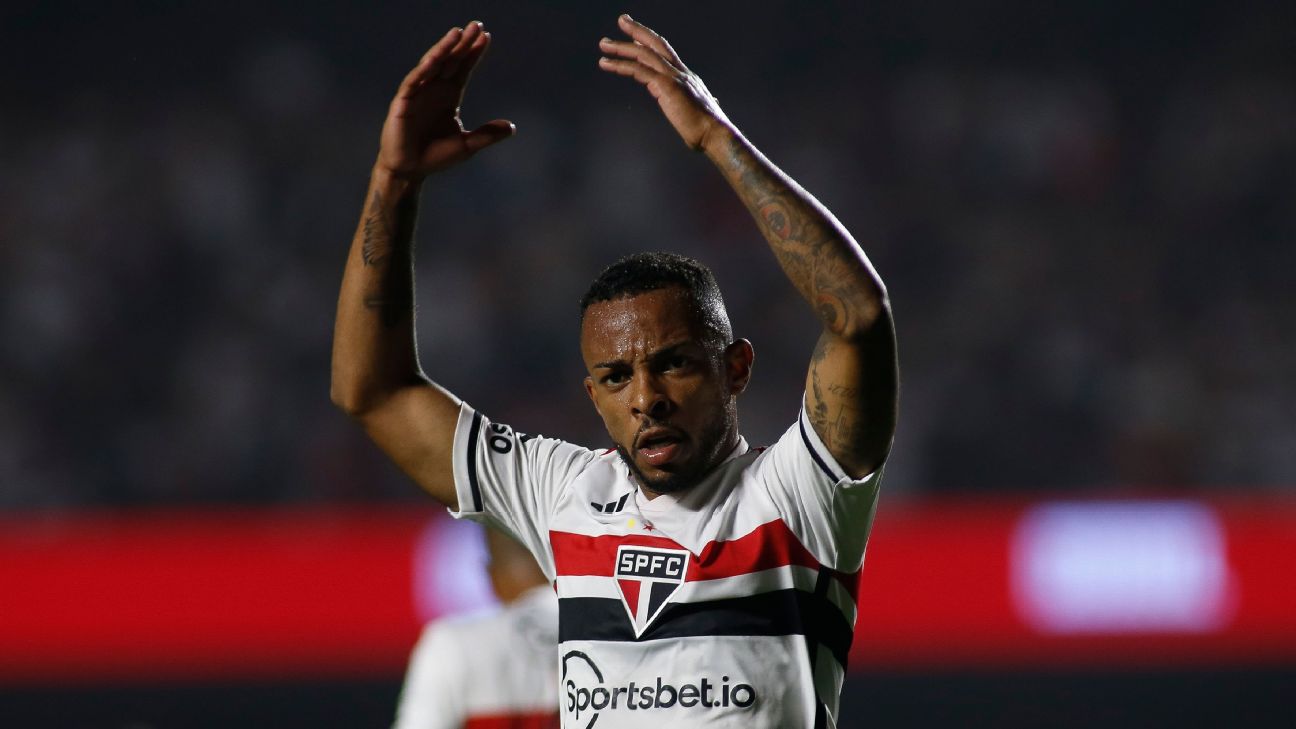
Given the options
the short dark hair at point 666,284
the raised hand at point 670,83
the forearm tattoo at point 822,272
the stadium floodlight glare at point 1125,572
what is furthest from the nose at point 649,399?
the stadium floodlight glare at point 1125,572

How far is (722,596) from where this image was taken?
2.33m

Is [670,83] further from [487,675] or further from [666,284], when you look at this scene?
[487,675]

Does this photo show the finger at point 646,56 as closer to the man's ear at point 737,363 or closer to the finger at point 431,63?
the finger at point 431,63

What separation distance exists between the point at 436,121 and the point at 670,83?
54 centimetres

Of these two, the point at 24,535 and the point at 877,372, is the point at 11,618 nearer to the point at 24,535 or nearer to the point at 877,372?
the point at 24,535

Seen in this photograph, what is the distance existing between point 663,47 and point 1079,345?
22.0ft

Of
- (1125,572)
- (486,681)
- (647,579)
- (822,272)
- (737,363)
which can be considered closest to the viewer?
(822,272)

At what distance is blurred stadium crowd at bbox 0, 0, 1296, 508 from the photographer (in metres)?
8.31

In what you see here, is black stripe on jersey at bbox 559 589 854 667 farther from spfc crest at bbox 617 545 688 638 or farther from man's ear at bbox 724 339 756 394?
man's ear at bbox 724 339 756 394

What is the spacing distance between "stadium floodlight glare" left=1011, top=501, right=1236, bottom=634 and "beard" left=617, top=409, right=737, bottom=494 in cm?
395

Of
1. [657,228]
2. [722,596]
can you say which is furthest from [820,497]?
[657,228]

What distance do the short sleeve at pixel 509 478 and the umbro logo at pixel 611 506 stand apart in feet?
0.34

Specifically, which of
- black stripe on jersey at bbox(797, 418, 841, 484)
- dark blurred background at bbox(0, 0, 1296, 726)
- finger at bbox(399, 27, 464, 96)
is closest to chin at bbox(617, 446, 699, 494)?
black stripe on jersey at bbox(797, 418, 841, 484)

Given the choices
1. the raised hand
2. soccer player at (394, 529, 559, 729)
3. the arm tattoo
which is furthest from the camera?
soccer player at (394, 529, 559, 729)
